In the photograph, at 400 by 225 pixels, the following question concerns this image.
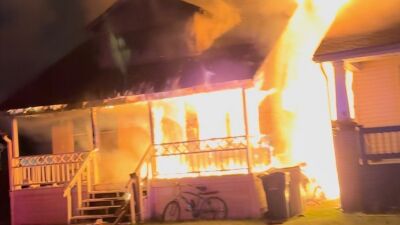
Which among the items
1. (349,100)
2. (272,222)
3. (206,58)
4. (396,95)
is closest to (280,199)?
(272,222)

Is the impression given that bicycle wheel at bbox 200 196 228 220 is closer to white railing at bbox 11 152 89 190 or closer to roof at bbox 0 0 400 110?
roof at bbox 0 0 400 110

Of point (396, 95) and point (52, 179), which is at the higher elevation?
point (396, 95)

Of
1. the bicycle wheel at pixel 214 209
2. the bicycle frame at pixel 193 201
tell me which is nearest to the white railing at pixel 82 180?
the bicycle frame at pixel 193 201

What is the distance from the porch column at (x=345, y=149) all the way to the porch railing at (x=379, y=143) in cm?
17

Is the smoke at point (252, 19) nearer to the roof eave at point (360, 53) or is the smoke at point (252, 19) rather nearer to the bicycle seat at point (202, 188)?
the roof eave at point (360, 53)

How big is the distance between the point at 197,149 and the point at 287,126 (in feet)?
10.8

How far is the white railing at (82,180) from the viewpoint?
15.7m

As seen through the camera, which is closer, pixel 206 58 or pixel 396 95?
pixel 396 95

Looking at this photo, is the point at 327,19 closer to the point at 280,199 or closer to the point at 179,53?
the point at 179,53

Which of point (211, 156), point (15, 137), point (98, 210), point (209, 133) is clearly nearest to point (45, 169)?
point (15, 137)

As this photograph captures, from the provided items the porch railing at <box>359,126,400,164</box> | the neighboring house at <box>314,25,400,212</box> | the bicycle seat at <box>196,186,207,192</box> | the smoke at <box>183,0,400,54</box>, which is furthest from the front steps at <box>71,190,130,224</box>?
the porch railing at <box>359,126,400,164</box>

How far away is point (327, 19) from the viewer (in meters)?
17.1

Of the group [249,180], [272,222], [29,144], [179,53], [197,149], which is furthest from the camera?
[29,144]

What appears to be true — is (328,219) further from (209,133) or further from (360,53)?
(209,133)
